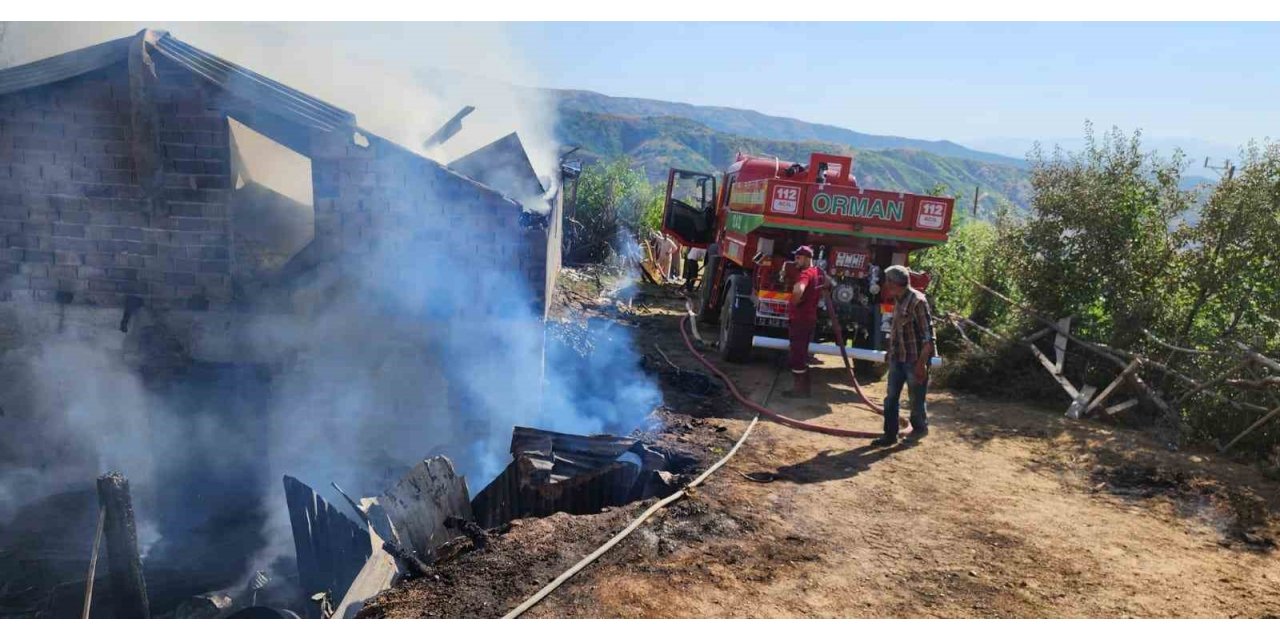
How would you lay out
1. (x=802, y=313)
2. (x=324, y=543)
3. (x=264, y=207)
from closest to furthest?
(x=324, y=543), (x=264, y=207), (x=802, y=313)

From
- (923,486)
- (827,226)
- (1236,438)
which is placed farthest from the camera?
(827,226)

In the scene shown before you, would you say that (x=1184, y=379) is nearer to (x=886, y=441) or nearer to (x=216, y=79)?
(x=886, y=441)

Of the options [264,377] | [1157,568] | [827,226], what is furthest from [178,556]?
[1157,568]

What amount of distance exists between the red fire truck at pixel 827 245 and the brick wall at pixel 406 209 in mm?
3262

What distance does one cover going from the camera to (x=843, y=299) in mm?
10195

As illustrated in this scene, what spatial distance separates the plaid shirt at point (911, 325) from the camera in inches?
293

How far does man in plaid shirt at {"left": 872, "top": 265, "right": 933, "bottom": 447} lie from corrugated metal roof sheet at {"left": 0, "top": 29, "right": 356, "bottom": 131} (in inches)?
217

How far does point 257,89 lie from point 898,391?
6899 millimetres

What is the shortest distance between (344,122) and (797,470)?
548cm

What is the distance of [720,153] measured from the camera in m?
45.1

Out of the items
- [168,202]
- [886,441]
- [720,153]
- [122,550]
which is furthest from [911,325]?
[720,153]

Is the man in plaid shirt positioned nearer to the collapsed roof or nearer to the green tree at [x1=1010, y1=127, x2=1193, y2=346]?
the green tree at [x1=1010, y1=127, x2=1193, y2=346]

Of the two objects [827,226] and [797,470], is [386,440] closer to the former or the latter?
[797,470]

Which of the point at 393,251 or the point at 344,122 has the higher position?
the point at 344,122
